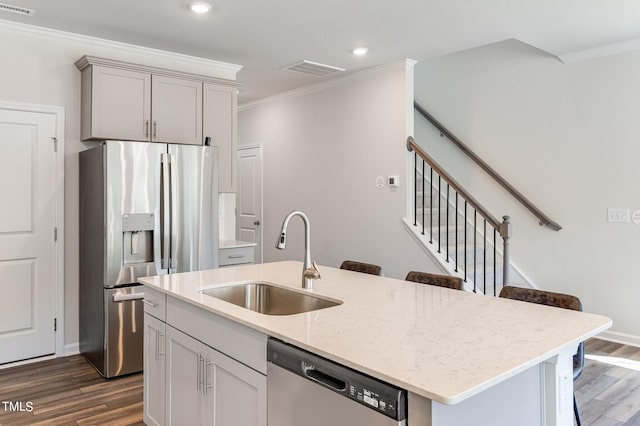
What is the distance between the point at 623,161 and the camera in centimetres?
424

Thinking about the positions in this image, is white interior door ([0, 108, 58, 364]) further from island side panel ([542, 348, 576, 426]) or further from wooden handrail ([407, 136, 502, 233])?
island side panel ([542, 348, 576, 426])

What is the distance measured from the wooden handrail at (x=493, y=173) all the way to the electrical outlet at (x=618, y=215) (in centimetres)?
45

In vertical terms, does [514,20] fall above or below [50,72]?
above

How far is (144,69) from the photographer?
4059mm

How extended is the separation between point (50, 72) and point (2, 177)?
3.09 ft

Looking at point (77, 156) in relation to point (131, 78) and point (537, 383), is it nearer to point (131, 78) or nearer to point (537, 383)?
point (131, 78)

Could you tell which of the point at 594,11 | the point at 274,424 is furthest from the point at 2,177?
the point at 594,11

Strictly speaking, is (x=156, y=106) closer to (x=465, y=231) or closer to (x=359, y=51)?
(x=359, y=51)

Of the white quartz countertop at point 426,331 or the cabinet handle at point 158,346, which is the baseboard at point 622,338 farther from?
the cabinet handle at point 158,346

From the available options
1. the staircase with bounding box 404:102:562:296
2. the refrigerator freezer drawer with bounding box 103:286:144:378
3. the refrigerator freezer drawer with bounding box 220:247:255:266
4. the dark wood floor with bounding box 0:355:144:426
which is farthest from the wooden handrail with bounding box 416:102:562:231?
the dark wood floor with bounding box 0:355:144:426

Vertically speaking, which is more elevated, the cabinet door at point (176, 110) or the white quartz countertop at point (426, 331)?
the cabinet door at point (176, 110)

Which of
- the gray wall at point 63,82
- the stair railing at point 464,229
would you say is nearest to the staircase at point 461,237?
the stair railing at point 464,229

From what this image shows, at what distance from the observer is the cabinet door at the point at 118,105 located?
12.6 ft

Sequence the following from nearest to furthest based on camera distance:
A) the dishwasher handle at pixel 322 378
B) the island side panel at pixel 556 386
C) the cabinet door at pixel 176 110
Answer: the dishwasher handle at pixel 322 378 → the island side panel at pixel 556 386 → the cabinet door at pixel 176 110
